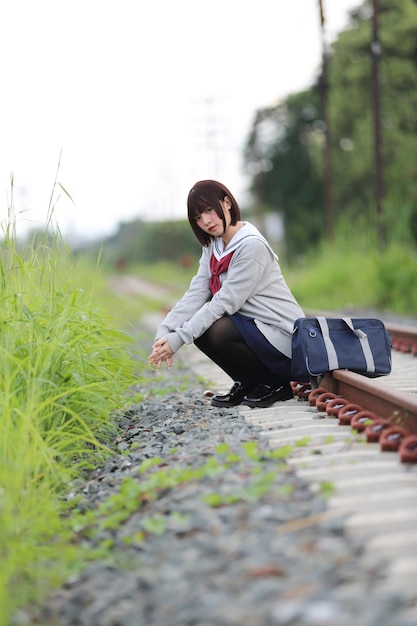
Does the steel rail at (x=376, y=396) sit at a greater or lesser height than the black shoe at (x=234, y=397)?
greater

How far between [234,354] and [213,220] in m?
0.77

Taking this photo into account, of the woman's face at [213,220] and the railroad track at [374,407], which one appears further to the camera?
the woman's face at [213,220]

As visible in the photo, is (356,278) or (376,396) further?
(356,278)

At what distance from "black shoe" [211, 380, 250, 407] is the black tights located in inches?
1.5

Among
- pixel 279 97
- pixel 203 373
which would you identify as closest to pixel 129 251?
pixel 279 97

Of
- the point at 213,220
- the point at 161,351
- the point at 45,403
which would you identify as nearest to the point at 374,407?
the point at 161,351

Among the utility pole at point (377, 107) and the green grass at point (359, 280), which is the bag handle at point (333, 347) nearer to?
the green grass at point (359, 280)

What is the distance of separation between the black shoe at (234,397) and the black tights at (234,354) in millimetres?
38

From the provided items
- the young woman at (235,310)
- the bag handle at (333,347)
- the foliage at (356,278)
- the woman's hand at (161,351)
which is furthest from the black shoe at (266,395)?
the foliage at (356,278)

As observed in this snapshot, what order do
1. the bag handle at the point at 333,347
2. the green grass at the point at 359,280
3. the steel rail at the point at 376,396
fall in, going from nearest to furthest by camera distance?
1. the steel rail at the point at 376,396
2. the bag handle at the point at 333,347
3. the green grass at the point at 359,280

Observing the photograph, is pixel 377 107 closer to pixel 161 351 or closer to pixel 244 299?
pixel 244 299

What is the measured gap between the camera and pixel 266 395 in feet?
16.5

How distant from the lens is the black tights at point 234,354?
15.7 feet

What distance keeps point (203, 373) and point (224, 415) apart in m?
3.04
